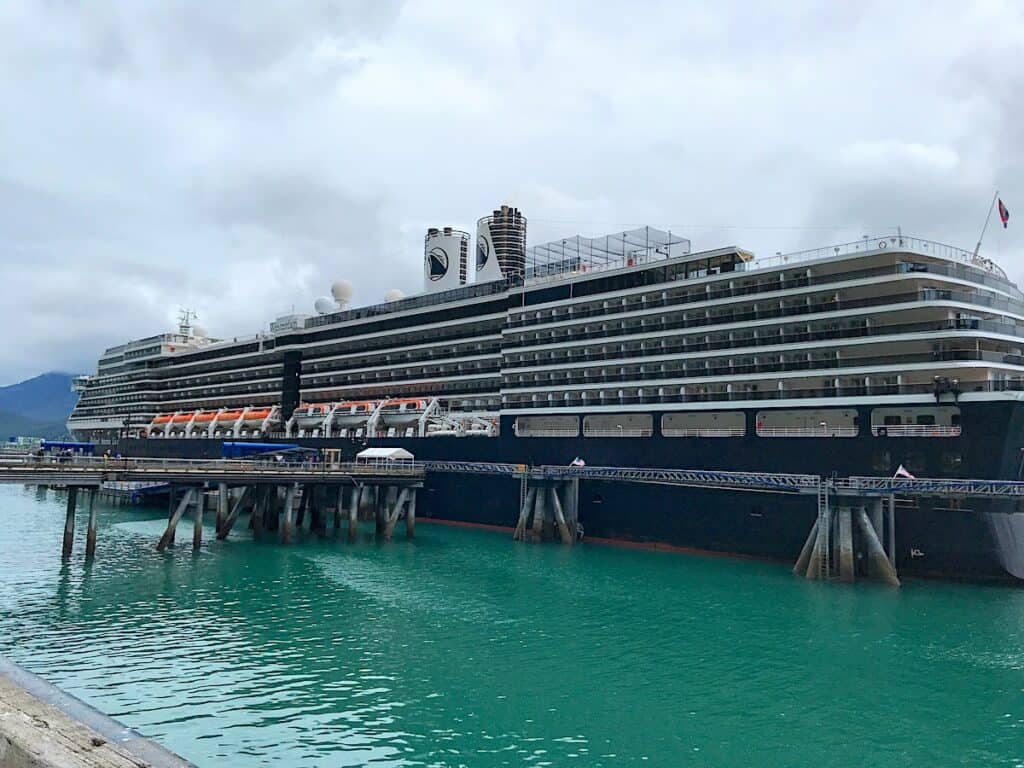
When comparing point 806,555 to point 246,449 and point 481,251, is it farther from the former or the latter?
point 246,449

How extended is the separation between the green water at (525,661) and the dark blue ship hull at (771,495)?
185 centimetres

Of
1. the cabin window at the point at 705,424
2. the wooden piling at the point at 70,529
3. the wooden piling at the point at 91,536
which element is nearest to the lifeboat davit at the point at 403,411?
the cabin window at the point at 705,424

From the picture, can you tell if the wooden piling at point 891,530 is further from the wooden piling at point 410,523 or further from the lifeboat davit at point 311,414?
the lifeboat davit at point 311,414

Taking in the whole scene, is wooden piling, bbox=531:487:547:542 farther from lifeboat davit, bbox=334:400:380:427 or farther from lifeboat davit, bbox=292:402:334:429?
lifeboat davit, bbox=292:402:334:429

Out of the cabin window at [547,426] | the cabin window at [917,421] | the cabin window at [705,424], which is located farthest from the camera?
the cabin window at [547,426]

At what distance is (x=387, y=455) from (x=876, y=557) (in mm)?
33742

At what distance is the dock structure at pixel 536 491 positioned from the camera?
111ft

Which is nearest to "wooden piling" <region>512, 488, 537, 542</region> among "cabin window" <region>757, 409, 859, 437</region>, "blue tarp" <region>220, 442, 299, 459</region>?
"cabin window" <region>757, 409, 859, 437</region>

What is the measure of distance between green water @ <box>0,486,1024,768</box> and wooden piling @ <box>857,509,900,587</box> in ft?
3.13

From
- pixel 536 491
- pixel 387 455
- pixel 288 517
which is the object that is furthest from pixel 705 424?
pixel 288 517

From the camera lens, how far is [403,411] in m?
63.5

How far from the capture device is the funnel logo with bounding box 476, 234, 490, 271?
63.1 m

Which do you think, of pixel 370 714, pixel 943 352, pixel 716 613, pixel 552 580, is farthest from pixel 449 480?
pixel 370 714

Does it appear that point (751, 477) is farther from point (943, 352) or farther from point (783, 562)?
point (943, 352)
